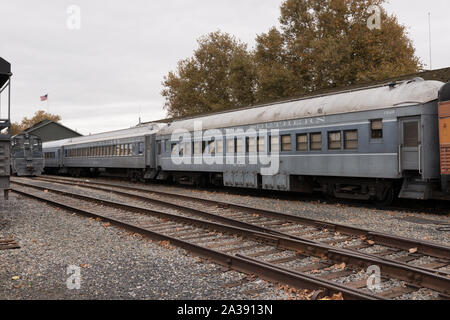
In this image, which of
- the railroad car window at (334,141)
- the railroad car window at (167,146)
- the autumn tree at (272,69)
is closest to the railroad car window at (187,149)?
the railroad car window at (167,146)

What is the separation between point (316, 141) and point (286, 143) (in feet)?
4.51

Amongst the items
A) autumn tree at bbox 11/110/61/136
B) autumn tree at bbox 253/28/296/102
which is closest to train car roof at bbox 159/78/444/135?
autumn tree at bbox 253/28/296/102

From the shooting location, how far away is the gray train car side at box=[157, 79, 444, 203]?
10922mm

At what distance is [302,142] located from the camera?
14164 millimetres

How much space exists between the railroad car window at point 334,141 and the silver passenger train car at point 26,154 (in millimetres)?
25362

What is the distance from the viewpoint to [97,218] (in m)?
10.6

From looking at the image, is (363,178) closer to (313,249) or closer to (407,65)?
(313,249)

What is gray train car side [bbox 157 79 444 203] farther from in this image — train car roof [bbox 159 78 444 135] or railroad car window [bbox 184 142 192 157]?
railroad car window [bbox 184 142 192 157]

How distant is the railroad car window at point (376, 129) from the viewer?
11.7 metres

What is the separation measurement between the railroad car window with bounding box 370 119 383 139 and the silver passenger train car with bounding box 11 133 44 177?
26.9 metres

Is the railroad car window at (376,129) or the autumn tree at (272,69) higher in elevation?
the autumn tree at (272,69)

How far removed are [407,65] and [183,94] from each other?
28.7 m

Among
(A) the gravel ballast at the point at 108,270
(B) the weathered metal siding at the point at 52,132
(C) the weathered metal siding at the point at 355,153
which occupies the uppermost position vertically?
(B) the weathered metal siding at the point at 52,132

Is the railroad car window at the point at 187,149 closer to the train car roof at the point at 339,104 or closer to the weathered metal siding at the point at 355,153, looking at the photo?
the train car roof at the point at 339,104
